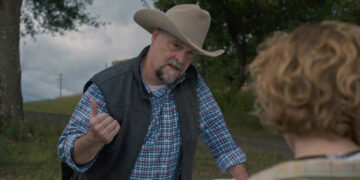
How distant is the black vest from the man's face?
0.52ft

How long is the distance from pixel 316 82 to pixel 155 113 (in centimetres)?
171

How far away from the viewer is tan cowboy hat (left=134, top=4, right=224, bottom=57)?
3.01m

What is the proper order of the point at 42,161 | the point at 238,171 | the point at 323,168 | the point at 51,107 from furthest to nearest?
the point at 51,107
the point at 42,161
the point at 238,171
the point at 323,168

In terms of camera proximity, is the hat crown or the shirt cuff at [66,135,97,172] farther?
the hat crown

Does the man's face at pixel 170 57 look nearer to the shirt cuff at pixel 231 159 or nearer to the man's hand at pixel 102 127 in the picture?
the man's hand at pixel 102 127

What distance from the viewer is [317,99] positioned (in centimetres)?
143

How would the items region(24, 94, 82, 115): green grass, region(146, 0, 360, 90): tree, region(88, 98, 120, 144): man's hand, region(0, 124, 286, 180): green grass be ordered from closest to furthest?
region(88, 98, 120, 144): man's hand < region(0, 124, 286, 180): green grass < region(146, 0, 360, 90): tree < region(24, 94, 82, 115): green grass

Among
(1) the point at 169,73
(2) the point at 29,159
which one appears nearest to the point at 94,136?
(1) the point at 169,73

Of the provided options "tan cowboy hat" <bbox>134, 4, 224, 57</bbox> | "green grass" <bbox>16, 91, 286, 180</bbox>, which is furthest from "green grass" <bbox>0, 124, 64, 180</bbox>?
"tan cowboy hat" <bbox>134, 4, 224, 57</bbox>

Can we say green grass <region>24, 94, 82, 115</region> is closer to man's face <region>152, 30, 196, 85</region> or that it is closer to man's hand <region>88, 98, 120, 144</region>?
man's face <region>152, 30, 196, 85</region>

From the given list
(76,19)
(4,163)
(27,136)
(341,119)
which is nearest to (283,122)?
(341,119)

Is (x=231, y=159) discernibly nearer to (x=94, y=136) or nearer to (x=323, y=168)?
(x=94, y=136)

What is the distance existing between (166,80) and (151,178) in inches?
26.8

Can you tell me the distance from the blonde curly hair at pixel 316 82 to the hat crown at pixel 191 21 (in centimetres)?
161
